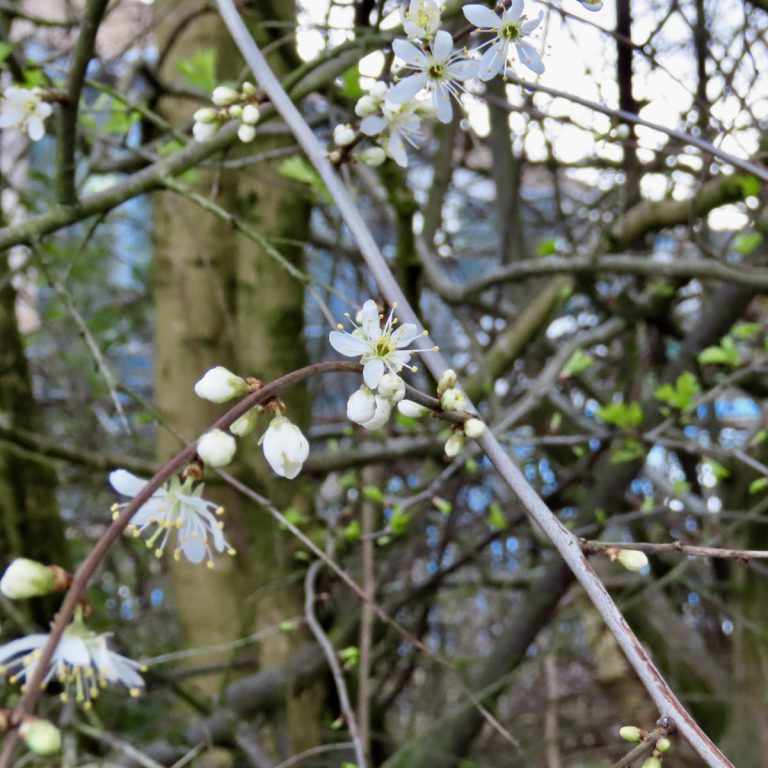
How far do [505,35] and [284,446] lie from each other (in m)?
0.69

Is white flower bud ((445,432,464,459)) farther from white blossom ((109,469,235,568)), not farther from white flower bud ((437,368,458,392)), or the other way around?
white blossom ((109,469,235,568))

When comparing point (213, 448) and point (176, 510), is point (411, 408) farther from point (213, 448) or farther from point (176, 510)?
point (176, 510)

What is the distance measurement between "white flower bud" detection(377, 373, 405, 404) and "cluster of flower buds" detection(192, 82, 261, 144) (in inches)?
25.8

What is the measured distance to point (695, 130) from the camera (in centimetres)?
293

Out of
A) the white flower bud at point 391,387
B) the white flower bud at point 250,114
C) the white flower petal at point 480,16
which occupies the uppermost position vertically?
Answer: the white flower bud at point 250,114

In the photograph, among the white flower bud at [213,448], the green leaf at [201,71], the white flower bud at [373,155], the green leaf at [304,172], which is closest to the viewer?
the white flower bud at [213,448]

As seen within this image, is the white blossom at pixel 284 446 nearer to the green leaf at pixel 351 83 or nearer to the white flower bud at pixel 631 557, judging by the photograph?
the white flower bud at pixel 631 557

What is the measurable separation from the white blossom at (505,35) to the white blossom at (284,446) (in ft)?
1.79

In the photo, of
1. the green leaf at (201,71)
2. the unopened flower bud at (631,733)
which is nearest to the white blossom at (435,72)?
the unopened flower bud at (631,733)

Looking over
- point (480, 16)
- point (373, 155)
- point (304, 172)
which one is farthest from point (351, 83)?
point (480, 16)

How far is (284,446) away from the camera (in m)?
0.91

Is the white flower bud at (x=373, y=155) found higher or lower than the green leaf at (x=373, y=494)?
higher

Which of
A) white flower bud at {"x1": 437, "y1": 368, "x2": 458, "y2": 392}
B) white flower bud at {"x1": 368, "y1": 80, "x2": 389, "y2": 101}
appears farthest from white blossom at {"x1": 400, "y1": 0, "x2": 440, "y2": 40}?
white flower bud at {"x1": 437, "y1": 368, "x2": 458, "y2": 392}

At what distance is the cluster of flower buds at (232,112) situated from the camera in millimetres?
1343
